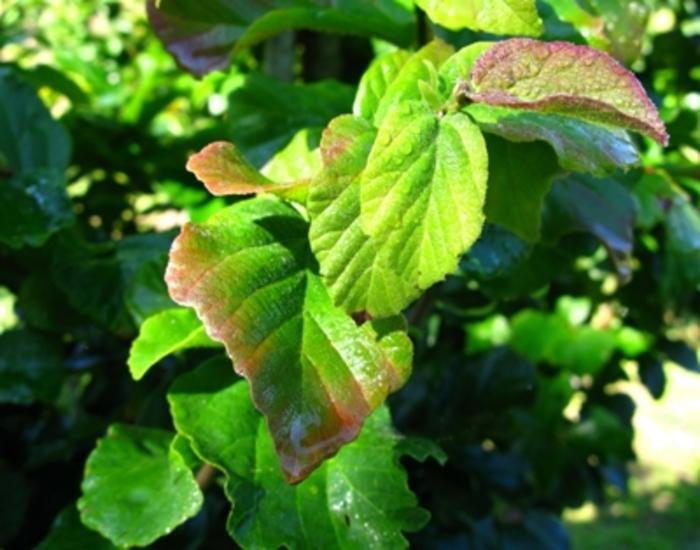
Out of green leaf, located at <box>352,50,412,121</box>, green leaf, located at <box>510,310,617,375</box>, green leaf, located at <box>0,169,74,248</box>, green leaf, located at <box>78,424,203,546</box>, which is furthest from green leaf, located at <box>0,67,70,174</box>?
green leaf, located at <box>510,310,617,375</box>

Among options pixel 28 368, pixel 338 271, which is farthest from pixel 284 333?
pixel 28 368

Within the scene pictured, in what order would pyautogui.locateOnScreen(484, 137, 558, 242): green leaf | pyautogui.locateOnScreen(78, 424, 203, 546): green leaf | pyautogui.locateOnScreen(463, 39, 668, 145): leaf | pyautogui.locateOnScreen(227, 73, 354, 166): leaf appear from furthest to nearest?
pyautogui.locateOnScreen(227, 73, 354, 166): leaf → pyautogui.locateOnScreen(78, 424, 203, 546): green leaf → pyautogui.locateOnScreen(484, 137, 558, 242): green leaf → pyautogui.locateOnScreen(463, 39, 668, 145): leaf

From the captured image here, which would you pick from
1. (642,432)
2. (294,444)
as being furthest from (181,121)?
(642,432)

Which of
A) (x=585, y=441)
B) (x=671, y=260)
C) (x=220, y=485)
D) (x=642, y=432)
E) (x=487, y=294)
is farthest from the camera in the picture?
(x=642, y=432)

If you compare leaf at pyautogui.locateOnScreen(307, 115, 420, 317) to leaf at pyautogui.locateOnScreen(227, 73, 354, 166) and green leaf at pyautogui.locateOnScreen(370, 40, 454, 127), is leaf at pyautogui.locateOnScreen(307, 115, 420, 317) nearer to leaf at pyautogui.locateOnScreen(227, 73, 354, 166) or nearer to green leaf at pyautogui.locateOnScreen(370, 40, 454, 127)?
green leaf at pyautogui.locateOnScreen(370, 40, 454, 127)

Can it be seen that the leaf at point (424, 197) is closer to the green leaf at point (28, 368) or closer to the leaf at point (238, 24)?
the leaf at point (238, 24)

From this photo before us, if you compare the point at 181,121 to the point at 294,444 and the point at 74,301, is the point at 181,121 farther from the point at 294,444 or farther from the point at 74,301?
the point at 294,444
